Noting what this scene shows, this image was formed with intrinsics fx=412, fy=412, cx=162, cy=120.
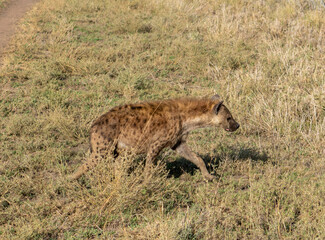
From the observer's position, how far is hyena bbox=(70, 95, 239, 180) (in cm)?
477

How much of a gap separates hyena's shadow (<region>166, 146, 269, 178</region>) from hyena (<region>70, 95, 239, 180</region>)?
338mm

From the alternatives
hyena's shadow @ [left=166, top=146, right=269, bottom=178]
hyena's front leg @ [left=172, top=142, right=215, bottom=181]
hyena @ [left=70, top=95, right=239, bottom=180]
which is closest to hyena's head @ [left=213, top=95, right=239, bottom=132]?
hyena @ [left=70, top=95, right=239, bottom=180]

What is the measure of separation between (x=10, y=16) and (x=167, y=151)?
38.2 feet

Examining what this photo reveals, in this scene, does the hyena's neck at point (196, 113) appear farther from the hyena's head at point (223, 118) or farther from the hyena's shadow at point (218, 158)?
the hyena's shadow at point (218, 158)

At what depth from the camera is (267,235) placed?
13.4ft

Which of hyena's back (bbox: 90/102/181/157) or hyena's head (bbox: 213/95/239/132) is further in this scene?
hyena's head (bbox: 213/95/239/132)

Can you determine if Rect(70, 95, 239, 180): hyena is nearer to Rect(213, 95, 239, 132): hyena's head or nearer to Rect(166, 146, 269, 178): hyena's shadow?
Rect(213, 95, 239, 132): hyena's head

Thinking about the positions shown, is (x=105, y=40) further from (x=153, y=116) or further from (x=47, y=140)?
(x=153, y=116)

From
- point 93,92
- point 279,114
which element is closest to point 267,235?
point 279,114

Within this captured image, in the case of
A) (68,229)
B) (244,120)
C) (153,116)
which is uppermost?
(153,116)

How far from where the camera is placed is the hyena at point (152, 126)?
15.7 feet

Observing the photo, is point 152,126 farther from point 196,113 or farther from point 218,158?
point 218,158

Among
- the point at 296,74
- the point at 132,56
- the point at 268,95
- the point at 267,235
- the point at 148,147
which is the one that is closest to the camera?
the point at 267,235

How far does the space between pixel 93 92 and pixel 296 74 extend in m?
4.12
